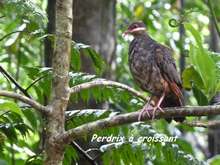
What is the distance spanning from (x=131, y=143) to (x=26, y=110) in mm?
614

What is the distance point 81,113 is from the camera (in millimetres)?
2904

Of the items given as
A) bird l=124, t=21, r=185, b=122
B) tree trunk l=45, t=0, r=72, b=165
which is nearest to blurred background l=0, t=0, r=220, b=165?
bird l=124, t=21, r=185, b=122

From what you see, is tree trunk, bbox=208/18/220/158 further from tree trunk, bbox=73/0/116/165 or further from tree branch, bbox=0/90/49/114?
tree branch, bbox=0/90/49/114

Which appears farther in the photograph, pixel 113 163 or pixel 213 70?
pixel 113 163

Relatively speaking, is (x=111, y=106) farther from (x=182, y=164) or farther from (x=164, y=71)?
(x=182, y=164)

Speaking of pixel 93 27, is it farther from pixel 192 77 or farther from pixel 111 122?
pixel 111 122

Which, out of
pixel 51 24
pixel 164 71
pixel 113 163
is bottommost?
pixel 113 163

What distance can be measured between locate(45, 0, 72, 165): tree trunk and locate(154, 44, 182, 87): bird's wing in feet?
3.45

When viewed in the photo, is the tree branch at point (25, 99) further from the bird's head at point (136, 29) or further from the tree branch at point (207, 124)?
the bird's head at point (136, 29)

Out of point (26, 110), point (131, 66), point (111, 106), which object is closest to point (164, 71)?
point (131, 66)

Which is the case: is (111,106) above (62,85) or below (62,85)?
below

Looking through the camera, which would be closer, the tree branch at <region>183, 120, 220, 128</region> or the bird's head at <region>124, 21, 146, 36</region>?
the tree branch at <region>183, 120, 220, 128</region>

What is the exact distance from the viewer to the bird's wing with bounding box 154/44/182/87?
3182 millimetres

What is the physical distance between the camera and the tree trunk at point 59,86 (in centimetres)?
221
